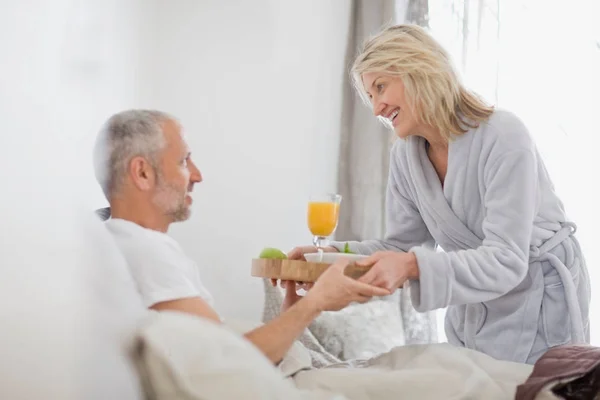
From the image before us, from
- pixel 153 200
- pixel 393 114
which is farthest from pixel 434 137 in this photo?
pixel 153 200

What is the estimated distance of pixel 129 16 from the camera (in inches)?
A: 31.0

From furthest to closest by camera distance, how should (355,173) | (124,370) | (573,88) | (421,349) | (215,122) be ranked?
(573,88) < (355,173) < (421,349) < (215,122) < (124,370)

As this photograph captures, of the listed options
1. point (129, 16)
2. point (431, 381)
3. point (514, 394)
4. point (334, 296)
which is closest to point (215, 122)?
point (129, 16)

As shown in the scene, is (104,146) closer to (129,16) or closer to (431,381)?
(129,16)

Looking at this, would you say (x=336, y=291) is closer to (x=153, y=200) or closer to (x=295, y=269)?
(x=295, y=269)

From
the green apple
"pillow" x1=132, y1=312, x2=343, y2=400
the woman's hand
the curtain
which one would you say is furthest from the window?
"pillow" x1=132, y1=312, x2=343, y2=400

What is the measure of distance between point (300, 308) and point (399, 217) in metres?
0.70

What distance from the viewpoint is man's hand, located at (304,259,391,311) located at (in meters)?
0.99

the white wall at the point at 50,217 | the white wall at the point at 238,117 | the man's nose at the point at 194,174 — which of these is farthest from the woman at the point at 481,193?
the white wall at the point at 50,217

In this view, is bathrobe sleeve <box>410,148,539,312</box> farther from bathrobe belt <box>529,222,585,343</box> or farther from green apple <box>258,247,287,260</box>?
green apple <box>258,247,287,260</box>

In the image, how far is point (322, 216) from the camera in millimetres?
1311

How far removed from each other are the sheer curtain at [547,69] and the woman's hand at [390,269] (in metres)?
1.46

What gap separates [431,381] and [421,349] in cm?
15

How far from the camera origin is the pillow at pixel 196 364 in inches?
26.9
